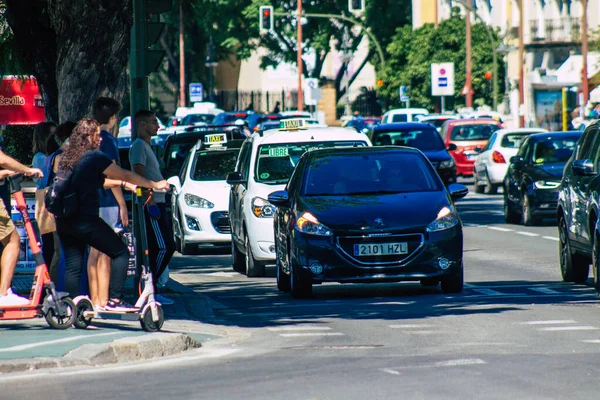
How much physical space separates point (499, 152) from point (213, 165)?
13.4 metres

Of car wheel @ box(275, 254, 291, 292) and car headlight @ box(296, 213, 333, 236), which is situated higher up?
car headlight @ box(296, 213, 333, 236)

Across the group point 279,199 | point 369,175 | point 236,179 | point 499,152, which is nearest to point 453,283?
point 369,175

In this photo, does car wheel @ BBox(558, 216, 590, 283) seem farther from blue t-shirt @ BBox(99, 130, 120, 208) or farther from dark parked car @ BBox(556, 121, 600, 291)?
blue t-shirt @ BBox(99, 130, 120, 208)

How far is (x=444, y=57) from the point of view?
74312mm

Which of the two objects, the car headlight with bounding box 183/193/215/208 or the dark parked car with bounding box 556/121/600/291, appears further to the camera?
the car headlight with bounding box 183/193/215/208

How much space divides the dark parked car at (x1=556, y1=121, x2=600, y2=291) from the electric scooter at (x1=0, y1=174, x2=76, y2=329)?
16.9 feet

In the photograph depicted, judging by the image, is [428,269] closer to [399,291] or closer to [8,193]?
[399,291]

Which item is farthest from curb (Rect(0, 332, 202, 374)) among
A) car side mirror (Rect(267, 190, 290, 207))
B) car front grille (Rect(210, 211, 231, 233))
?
car front grille (Rect(210, 211, 231, 233))

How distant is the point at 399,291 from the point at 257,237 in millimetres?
2633

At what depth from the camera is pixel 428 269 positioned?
14.5 meters

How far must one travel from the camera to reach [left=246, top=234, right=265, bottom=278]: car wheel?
17.7m

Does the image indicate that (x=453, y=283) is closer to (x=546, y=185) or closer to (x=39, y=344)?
(x=39, y=344)

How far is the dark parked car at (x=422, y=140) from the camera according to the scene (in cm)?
3347

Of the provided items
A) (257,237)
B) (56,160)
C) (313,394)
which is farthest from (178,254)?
(313,394)
